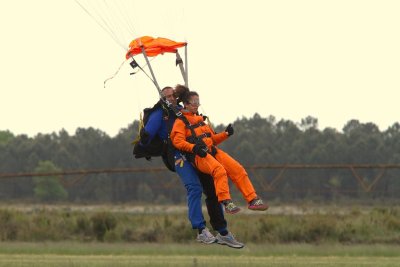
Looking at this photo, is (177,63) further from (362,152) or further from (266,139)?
(266,139)

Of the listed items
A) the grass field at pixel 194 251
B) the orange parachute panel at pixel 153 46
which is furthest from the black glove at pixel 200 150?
the grass field at pixel 194 251

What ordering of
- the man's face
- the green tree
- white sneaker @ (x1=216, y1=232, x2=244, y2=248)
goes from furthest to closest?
the green tree < the man's face < white sneaker @ (x1=216, y1=232, x2=244, y2=248)

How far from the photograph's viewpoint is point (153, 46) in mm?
19328

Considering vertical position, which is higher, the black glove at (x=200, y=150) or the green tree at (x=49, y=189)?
the green tree at (x=49, y=189)

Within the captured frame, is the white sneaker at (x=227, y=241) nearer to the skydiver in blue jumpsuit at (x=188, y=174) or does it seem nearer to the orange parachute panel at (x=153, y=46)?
the skydiver in blue jumpsuit at (x=188, y=174)

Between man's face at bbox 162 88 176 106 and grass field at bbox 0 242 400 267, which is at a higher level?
man's face at bbox 162 88 176 106

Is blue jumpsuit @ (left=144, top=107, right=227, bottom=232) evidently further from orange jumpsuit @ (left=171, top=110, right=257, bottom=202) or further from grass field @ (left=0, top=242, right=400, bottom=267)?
grass field @ (left=0, top=242, right=400, bottom=267)

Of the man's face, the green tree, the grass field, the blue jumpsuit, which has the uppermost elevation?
the green tree

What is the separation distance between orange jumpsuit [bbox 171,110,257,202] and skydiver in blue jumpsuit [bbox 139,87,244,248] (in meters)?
0.24

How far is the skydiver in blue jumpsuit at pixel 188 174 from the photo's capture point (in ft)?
60.9

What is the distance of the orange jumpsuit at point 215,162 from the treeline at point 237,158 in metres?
77.9

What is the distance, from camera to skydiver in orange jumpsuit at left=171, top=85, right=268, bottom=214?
59.8ft

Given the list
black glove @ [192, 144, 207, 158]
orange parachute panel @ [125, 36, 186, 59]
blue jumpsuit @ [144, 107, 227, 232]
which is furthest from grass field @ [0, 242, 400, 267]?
black glove @ [192, 144, 207, 158]

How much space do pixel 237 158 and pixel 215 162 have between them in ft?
386
